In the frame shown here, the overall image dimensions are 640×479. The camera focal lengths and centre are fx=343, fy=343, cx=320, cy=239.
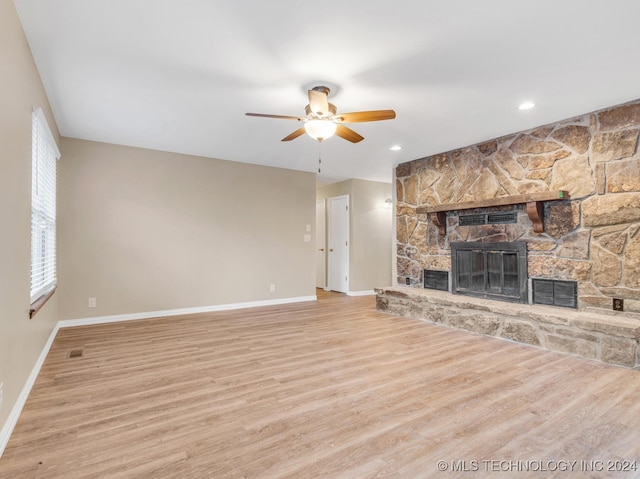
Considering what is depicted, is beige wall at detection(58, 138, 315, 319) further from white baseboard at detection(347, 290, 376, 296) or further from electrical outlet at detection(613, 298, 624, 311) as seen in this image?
electrical outlet at detection(613, 298, 624, 311)

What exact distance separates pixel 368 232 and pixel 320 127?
4.39 meters

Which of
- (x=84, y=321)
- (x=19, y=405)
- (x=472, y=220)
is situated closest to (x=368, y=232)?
(x=472, y=220)

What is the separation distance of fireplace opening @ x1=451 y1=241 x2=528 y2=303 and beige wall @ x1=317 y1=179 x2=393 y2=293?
2.50m

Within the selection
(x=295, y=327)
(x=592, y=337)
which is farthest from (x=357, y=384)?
(x=592, y=337)

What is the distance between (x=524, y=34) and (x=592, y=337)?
2.64 meters

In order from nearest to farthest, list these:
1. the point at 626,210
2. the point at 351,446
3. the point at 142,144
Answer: the point at 351,446 → the point at 626,210 → the point at 142,144

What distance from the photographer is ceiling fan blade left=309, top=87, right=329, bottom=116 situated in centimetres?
273

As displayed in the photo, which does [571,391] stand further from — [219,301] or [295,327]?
[219,301]

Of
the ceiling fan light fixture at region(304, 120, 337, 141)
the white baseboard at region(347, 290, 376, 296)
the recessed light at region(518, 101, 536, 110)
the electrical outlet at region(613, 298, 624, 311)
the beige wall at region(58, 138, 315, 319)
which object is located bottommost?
the white baseboard at region(347, 290, 376, 296)

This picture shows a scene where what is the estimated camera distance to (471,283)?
4.59 meters

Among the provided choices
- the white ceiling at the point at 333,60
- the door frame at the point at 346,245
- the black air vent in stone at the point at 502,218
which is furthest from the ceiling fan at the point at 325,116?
the door frame at the point at 346,245

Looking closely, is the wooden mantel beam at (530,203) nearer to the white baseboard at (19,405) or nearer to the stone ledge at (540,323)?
the stone ledge at (540,323)

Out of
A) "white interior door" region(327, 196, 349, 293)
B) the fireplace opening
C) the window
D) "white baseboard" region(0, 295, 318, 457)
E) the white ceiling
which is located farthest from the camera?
"white interior door" region(327, 196, 349, 293)

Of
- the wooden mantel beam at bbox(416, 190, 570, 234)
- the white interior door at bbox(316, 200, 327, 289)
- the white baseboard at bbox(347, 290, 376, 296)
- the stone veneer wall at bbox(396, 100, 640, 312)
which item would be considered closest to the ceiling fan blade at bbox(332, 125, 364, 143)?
the wooden mantel beam at bbox(416, 190, 570, 234)
